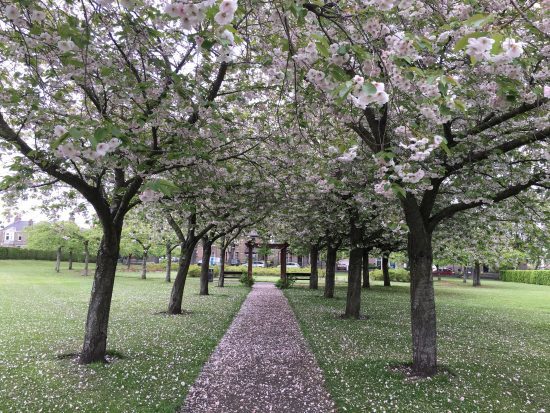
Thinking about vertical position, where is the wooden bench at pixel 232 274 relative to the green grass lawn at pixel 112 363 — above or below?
above

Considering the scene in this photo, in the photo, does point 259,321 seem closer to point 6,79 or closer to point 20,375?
point 20,375

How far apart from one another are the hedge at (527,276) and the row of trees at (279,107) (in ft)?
140

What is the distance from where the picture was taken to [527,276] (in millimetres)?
47781

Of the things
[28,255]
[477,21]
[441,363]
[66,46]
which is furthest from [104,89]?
[28,255]

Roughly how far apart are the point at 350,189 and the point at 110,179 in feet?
17.3

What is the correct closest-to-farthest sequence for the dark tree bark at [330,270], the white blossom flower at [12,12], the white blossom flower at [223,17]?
the white blossom flower at [223,17] < the white blossom flower at [12,12] < the dark tree bark at [330,270]

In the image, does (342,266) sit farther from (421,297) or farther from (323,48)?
(323,48)

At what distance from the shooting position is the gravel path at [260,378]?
5277mm

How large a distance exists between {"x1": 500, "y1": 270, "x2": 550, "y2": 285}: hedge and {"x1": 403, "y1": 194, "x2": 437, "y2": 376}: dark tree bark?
45.0m

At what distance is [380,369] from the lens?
7.04 metres

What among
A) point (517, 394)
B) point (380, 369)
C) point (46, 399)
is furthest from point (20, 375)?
point (517, 394)

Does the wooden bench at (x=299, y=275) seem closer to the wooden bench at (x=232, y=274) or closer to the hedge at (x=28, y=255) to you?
the wooden bench at (x=232, y=274)

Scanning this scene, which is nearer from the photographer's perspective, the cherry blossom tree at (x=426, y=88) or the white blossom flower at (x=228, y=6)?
the white blossom flower at (x=228, y=6)

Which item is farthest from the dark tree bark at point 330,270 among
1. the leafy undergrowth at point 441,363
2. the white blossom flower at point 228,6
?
the white blossom flower at point 228,6
